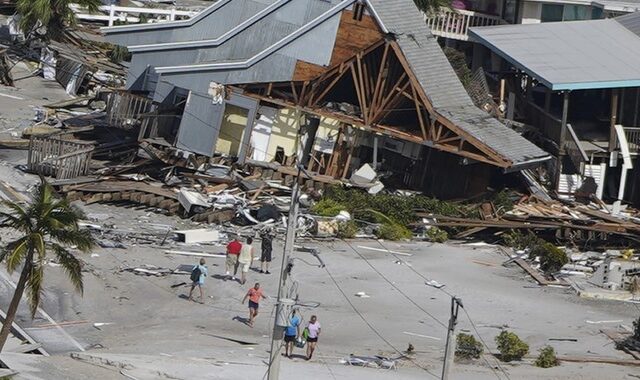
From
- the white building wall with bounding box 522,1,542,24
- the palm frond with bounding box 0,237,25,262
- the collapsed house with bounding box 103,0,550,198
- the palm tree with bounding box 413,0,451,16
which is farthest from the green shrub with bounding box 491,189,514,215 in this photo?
the palm frond with bounding box 0,237,25,262

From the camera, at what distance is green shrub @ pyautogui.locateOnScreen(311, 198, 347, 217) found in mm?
47312

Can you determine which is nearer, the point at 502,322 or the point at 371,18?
the point at 502,322

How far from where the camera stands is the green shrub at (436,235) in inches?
1855

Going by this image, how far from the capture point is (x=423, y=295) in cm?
4172

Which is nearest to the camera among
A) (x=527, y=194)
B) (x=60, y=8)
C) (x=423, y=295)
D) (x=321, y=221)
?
(x=423, y=295)

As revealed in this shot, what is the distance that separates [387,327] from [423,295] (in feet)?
9.52

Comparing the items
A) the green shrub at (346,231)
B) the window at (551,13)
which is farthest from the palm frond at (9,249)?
the window at (551,13)

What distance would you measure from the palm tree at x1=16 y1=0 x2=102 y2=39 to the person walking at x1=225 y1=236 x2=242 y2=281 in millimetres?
20412

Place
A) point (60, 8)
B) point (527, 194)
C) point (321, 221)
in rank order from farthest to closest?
1. point (60, 8)
2. point (527, 194)
3. point (321, 221)

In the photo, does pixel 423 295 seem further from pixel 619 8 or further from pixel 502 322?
pixel 619 8

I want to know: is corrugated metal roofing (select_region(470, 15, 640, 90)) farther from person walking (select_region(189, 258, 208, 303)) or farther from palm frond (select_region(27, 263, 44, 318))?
palm frond (select_region(27, 263, 44, 318))

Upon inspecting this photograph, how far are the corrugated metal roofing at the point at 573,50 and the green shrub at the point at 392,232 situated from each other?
7.35 meters

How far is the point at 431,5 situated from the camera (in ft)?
200

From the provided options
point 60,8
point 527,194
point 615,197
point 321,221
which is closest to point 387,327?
point 321,221
